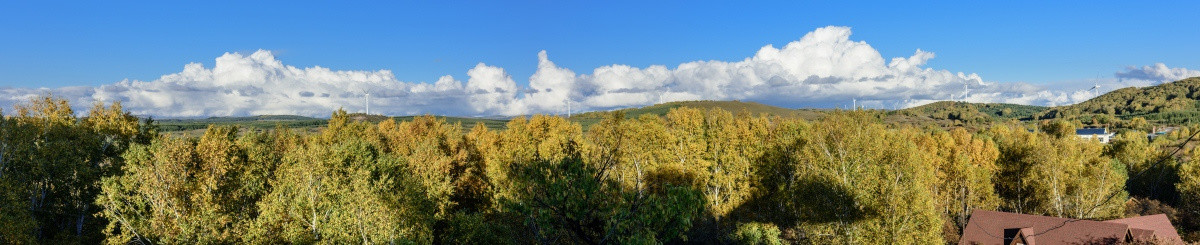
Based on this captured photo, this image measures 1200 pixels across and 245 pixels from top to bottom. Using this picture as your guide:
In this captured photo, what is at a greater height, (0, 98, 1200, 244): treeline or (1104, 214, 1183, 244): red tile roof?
(0, 98, 1200, 244): treeline

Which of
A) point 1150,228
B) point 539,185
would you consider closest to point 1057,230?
point 1150,228

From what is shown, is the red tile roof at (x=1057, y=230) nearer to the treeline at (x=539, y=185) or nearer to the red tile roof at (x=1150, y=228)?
the red tile roof at (x=1150, y=228)

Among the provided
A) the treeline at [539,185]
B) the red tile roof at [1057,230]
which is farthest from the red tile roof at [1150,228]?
the treeline at [539,185]

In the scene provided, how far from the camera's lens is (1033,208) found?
63219 millimetres

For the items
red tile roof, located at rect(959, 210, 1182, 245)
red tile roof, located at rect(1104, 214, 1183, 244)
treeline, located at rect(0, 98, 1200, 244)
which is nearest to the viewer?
treeline, located at rect(0, 98, 1200, 244)

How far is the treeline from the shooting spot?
1491cm

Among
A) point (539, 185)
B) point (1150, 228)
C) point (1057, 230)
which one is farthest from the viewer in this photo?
point (1150, 228)

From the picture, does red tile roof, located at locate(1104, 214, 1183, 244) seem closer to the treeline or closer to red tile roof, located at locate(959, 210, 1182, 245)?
red tile roof, located at locate(959, 210, 1182, 245)

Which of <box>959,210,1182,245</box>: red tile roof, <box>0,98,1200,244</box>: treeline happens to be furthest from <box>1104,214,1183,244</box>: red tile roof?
<box>0,98,1200,244</box>: treeline

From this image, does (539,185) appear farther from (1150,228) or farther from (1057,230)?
(1150,228)

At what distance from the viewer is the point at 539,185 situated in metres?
14.1

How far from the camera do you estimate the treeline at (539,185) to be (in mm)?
14914

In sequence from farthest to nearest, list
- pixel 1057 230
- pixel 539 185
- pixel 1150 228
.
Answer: pixel 1150 228 → pixel 1057 230 → pixel 539 185

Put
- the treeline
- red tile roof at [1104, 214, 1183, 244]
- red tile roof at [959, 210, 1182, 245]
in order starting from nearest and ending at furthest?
1. the treeline
2. red tile roof at [1104, 214, 1183, 244]
3. red tile roof at [959, 210, 1182, 245]
